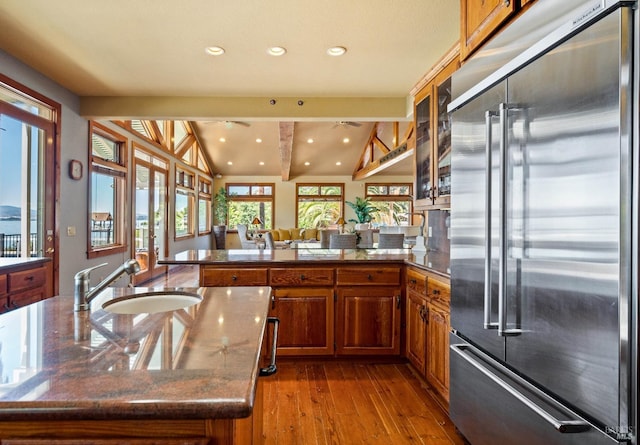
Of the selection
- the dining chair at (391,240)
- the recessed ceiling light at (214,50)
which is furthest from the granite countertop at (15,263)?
the dining chair at (391,240)

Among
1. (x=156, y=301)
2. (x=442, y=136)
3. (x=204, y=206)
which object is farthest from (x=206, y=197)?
(x=156, y=301)

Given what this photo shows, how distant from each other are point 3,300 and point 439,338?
277cm

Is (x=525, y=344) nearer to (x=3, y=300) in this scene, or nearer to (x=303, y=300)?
(x=303, y=300)

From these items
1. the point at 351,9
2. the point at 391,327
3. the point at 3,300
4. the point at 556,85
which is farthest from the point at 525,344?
the point at 3,300

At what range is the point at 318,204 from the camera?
12102 mm

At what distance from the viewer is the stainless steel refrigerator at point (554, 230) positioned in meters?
0.93

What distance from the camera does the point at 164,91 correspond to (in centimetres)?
409

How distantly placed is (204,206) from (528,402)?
1072cm

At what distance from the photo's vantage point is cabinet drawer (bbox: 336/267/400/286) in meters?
2.94

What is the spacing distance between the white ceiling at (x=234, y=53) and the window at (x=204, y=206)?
6264 millimetres

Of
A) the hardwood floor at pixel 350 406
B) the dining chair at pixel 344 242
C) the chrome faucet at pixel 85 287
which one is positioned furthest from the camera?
the dining chair at pixel 344 242

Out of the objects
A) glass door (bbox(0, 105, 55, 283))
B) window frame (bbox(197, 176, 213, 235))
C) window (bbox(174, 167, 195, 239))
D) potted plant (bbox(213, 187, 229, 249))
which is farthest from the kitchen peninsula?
potted plant (bbox(213, 187, 229, 249))

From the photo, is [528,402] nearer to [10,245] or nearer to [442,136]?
[442,136]

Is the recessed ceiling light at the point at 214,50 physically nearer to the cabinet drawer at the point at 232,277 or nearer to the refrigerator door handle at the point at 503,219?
the cabinet drawer at the point at 232,277
